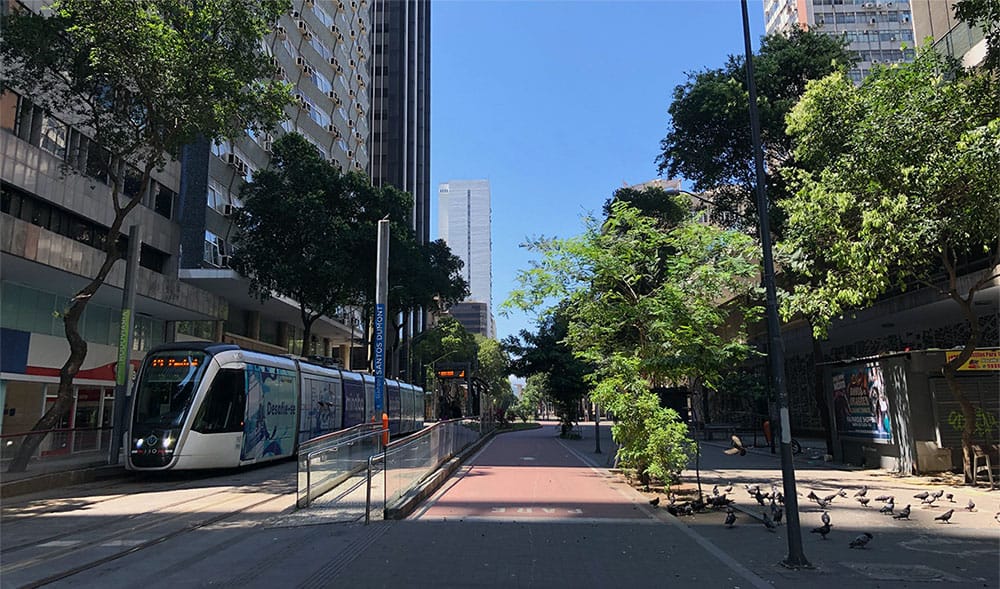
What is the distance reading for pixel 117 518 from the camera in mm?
10531

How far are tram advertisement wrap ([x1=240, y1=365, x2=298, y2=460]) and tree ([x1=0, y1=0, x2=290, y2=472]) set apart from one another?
14.7 feet

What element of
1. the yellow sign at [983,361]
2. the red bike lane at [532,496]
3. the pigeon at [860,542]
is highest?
the yellow sign at [983,361]

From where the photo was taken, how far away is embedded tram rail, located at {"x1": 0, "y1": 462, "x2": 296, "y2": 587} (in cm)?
754

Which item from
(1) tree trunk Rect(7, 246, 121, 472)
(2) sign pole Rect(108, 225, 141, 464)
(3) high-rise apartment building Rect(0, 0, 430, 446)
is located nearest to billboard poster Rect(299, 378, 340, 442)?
(2) sign pole Rect(108, 225, 141, 464)

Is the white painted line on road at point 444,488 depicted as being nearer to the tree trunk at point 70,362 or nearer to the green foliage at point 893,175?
→ the green foliage at point 893,175

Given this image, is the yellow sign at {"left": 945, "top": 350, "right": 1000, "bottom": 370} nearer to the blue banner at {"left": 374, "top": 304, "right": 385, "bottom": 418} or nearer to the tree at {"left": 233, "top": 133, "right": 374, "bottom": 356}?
the blue banner at {"left": 374, "top": 304, "right": 385, "bottom": 418}

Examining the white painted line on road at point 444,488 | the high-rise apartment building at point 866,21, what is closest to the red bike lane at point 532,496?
the white painted line on road at point 444,488

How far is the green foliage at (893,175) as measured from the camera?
489 inches

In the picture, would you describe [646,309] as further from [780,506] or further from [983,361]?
[983,361]

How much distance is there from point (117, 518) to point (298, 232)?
1895cm

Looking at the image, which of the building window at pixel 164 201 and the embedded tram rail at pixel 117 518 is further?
the building window at pixel 164 201

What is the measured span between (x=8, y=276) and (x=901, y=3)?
296 ft

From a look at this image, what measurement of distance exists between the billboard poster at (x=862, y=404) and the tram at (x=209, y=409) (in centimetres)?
1328

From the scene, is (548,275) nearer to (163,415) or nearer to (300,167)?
(163,415)
